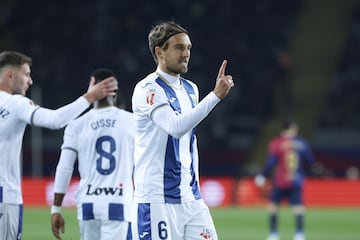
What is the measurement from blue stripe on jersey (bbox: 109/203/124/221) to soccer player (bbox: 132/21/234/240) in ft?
6.30

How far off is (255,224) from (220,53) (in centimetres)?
1892

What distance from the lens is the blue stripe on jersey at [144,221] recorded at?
7398 millimetres

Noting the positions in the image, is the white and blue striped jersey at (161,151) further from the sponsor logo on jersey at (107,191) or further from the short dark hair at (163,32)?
the sponsor logo on jersey at (107,191)

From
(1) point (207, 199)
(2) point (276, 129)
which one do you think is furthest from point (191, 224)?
(2) point (276, 129)

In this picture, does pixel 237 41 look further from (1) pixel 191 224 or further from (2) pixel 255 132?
(1) pixel 191 224

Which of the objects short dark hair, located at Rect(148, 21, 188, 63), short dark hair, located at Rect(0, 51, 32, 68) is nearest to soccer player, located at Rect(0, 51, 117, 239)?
short dark hair, located at Rect(0, 51, 32, 68)

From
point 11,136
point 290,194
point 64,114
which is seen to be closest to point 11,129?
point 11,136

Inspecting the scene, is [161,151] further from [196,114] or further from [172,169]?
[196,114]

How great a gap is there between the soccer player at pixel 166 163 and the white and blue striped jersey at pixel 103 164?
76.9 inches

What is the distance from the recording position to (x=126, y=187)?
950cm

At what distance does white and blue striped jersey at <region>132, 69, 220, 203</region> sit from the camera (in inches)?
290

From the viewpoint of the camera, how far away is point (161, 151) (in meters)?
→ 7.38

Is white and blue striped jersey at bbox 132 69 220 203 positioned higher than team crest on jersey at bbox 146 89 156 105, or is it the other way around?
team crest on jersey at bbox 146 89 156 105

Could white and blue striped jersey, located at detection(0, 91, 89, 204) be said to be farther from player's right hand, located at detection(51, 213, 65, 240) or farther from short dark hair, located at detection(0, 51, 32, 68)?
player's right hand, located at detection(51, 213, 65, 240)
